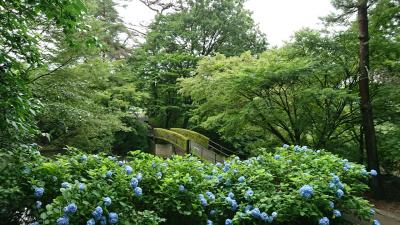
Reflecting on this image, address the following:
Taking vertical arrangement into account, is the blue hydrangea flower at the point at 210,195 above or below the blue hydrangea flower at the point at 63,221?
above

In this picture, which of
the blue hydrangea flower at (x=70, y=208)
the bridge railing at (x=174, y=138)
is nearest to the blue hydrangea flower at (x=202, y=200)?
the blue hydrangea flower at (x=70, y=208)

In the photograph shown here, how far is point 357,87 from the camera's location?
8.96 metres

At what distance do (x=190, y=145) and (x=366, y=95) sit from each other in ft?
27.2

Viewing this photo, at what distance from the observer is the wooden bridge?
13945 millimetres

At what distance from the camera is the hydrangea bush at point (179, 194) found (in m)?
2.35

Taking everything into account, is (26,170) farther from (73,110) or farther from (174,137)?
(174,137)

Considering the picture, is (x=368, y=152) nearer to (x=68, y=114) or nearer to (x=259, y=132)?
(x=259, y=132)

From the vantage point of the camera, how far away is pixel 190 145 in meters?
14.6

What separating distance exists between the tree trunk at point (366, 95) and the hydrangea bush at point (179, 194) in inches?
216

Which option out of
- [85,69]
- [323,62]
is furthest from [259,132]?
[85,69]

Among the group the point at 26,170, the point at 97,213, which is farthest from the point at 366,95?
the point at 26,170

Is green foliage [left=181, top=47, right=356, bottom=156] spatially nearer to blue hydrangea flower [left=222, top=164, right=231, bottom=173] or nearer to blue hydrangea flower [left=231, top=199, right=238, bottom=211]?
blue hydrangea flower [left=222, top=164, right=231, bottom=173]

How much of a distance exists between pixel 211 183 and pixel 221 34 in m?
19.1

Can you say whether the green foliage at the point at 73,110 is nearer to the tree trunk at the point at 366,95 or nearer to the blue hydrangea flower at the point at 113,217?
the blue hydrangea flower at the point at 113,217
